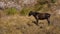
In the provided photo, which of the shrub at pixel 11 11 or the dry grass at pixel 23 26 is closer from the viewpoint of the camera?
the dry grass at pixel 23 26

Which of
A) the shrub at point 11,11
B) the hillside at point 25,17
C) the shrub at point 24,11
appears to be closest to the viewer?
the hillside at point 25,17

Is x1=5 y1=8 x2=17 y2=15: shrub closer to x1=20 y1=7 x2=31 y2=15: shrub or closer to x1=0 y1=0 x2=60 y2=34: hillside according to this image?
x1=0 y1=0 x2=60 y2=34: hillside

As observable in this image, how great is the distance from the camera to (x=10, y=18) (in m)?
14.7

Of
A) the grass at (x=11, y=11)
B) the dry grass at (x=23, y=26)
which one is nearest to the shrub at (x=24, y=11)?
the grass at (x=11, y=11)

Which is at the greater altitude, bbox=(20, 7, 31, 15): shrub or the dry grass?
the dry grass

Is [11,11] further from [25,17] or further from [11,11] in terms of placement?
[25,17]

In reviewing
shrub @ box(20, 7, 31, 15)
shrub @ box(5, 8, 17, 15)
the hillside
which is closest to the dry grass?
the hillside

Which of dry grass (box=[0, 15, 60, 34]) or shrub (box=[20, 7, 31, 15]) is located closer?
dry grass (box=[0, 15, 60, 34])

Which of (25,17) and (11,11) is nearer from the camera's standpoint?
(25,17)

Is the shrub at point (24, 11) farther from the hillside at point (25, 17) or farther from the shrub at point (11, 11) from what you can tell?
the shrub at point (11, 11)

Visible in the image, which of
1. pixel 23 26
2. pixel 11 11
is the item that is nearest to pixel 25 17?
pixel 11 11

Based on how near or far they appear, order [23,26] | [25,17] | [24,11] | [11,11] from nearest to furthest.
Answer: [23,26], [25,17], [11,11], [24,11]

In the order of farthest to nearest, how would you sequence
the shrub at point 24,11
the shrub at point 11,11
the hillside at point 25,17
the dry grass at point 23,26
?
the shrub at point 24,11, the shrub at point 11,11, the hillside at point 25,17, the dry grass at point 23,26

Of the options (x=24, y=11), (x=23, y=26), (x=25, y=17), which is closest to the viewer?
(x=23, y=26)
